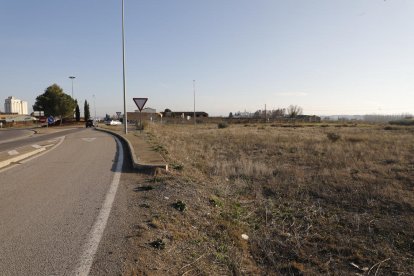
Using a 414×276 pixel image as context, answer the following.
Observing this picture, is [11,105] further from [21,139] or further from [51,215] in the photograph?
[51,215]

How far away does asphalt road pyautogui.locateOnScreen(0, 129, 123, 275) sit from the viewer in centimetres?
390

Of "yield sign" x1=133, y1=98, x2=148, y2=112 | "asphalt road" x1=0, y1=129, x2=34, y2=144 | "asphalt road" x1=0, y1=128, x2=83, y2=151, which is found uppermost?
"yield sign" x1=133, y1=98, x2=148, y2=112

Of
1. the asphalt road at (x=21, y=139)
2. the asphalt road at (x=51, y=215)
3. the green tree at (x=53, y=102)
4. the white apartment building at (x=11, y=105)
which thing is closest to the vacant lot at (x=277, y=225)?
the asphalt road at (x=51, y=215)

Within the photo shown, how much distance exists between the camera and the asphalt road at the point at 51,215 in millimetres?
3901

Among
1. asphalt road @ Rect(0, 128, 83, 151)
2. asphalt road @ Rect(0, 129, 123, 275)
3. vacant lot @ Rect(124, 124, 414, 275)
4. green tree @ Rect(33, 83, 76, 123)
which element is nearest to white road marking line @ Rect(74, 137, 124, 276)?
asphalt road @ Rect(0, 129, 123, 275)

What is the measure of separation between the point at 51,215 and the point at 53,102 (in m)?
64.0

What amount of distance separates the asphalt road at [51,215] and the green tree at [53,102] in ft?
190

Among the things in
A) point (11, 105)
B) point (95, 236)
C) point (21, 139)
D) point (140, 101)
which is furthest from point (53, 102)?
point (11, 105)

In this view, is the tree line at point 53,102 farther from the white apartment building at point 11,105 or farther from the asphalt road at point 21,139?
the white apartment building at point 11,105

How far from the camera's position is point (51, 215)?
5.58 metres

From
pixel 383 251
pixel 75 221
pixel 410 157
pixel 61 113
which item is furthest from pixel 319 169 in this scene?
pixel 61 113

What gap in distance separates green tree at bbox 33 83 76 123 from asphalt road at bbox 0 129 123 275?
5803 cm

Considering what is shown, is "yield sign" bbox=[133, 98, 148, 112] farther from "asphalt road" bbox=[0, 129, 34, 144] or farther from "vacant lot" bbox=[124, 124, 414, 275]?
"vacant lot" bbox=[124, 124, 414, 275]

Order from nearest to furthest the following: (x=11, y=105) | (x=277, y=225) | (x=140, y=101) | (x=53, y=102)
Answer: (x=277, y=225) → (x=140, y=101) → (x=53, y=102) → (x=11, y=105)
